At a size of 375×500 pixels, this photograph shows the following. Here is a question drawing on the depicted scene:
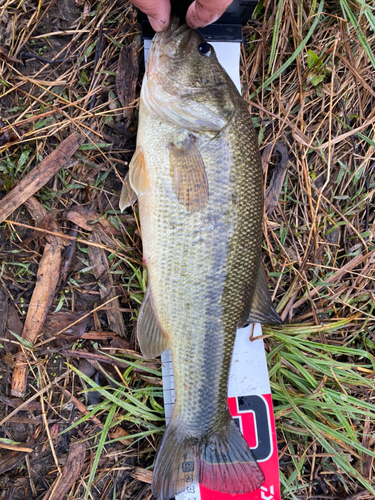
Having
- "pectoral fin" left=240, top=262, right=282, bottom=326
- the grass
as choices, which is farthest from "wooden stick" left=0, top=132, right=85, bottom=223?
"pectoral fin" left=240, top=262, right=282, bottom=326

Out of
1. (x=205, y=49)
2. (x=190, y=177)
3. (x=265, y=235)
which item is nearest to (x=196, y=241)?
(x=190, y=177)

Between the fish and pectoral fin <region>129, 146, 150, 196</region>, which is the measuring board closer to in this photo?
the fish

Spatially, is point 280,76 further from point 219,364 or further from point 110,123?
point 219,364

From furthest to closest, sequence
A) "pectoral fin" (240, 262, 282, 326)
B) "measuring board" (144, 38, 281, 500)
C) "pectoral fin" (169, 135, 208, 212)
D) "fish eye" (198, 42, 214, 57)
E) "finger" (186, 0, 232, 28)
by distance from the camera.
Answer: "measuring board" (144, 38, 281, 500)
"pectoral fin" (240, 262, 282, 326)
"fish eye" (198, 42, 214, 57)
"pectoral fin" (169, 135, 208, 212)
"finger" (186, 0, 232, 28)

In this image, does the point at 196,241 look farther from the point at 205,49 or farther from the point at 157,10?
the point at 157,10

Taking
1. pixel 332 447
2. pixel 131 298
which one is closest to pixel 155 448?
pixel 131 298

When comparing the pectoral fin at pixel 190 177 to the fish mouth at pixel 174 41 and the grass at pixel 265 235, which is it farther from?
the grass at pixel 265 235

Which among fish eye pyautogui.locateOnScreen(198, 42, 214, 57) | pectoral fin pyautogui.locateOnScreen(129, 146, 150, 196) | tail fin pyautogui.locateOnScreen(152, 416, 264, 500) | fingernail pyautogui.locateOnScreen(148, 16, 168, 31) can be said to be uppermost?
→ fingernail pyautogui.locateOnScreen(148, 16, 168, 31)
